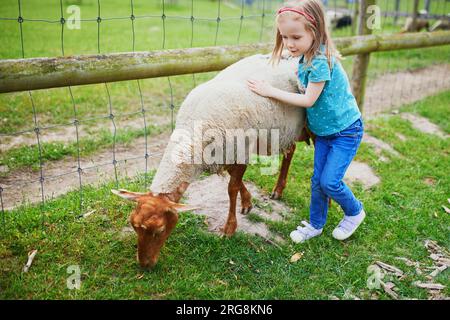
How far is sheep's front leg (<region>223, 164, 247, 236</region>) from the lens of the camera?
3.43m

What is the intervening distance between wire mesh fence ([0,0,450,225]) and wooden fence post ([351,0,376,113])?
606 mm

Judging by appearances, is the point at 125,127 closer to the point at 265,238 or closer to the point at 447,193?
the point at 265,238

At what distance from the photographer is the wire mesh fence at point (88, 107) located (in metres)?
4.18

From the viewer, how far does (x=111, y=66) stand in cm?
339

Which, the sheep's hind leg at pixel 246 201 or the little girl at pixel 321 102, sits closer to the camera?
the little girl at pixel 321 102

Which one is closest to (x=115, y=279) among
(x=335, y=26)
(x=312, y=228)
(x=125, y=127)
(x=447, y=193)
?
(x=312, y=228)

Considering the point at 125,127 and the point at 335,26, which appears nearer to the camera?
the point at 125,127

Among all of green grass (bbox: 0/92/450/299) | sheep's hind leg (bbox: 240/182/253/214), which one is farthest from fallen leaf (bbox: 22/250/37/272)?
sheep's hind leg (bbox: 240/182/253/214)

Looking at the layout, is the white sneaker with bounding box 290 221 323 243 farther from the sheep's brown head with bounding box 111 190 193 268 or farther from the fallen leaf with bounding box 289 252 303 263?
the sheep's brown head with bounding box 111 190 193 268

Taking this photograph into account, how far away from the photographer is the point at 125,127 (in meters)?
5.63

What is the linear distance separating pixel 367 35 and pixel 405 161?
1746 millimetres

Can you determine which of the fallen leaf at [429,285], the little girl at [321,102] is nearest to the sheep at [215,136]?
the little girl at [321,102]

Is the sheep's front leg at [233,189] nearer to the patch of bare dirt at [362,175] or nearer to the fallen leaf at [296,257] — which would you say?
the fallen leaf at [296,257]

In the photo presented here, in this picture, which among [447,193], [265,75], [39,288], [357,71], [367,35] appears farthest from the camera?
[357,71]
